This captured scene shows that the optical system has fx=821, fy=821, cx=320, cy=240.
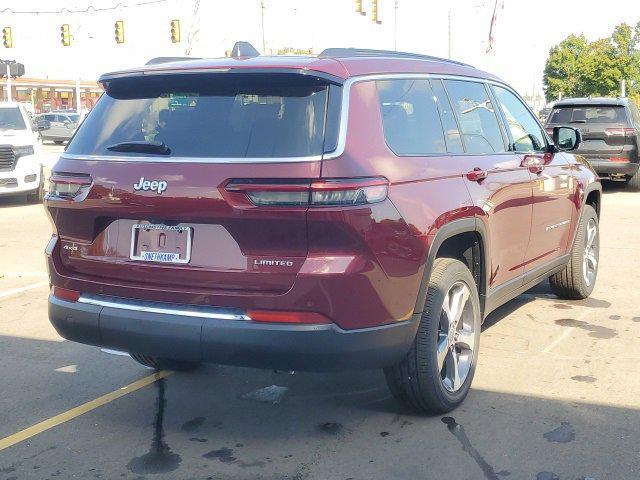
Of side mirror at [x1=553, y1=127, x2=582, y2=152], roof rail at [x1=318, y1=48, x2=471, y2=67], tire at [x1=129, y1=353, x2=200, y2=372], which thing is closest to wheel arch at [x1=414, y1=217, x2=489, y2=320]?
roof rail at [x1=318, y1=48, x2=471, y2=67]

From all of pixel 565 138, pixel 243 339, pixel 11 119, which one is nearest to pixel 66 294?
pixel 243 339

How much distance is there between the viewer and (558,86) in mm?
52594

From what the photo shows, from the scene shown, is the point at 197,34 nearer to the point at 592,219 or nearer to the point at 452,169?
the point at 592,219

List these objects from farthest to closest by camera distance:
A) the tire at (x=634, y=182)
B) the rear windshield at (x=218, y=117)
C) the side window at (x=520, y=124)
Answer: the tire at (x=634, y=182)
the side window at (x=520, y=124)
the rear windshield at (x=218, y=117)

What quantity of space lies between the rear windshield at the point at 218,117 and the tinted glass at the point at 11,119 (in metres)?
11.8

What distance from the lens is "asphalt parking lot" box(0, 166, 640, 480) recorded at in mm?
3838

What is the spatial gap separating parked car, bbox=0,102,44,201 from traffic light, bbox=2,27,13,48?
22247 millimetres

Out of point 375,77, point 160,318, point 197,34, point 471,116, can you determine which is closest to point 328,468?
point 160,318

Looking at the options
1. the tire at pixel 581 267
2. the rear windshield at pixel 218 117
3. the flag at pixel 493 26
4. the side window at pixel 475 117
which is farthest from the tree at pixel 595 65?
the rear windshield at pixel 218 117

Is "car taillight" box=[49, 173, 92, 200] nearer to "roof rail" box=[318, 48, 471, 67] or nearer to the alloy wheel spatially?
"roof rail" box=[318, 48, 471, 67]

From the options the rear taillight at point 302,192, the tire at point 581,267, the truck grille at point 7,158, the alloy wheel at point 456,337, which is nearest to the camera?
the rear taillight at point 302,192

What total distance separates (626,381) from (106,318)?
3.09 meters

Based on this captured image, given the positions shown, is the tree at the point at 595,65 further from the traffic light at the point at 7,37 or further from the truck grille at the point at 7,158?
the truck grille at the point at 7,158

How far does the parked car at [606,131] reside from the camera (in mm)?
15477
